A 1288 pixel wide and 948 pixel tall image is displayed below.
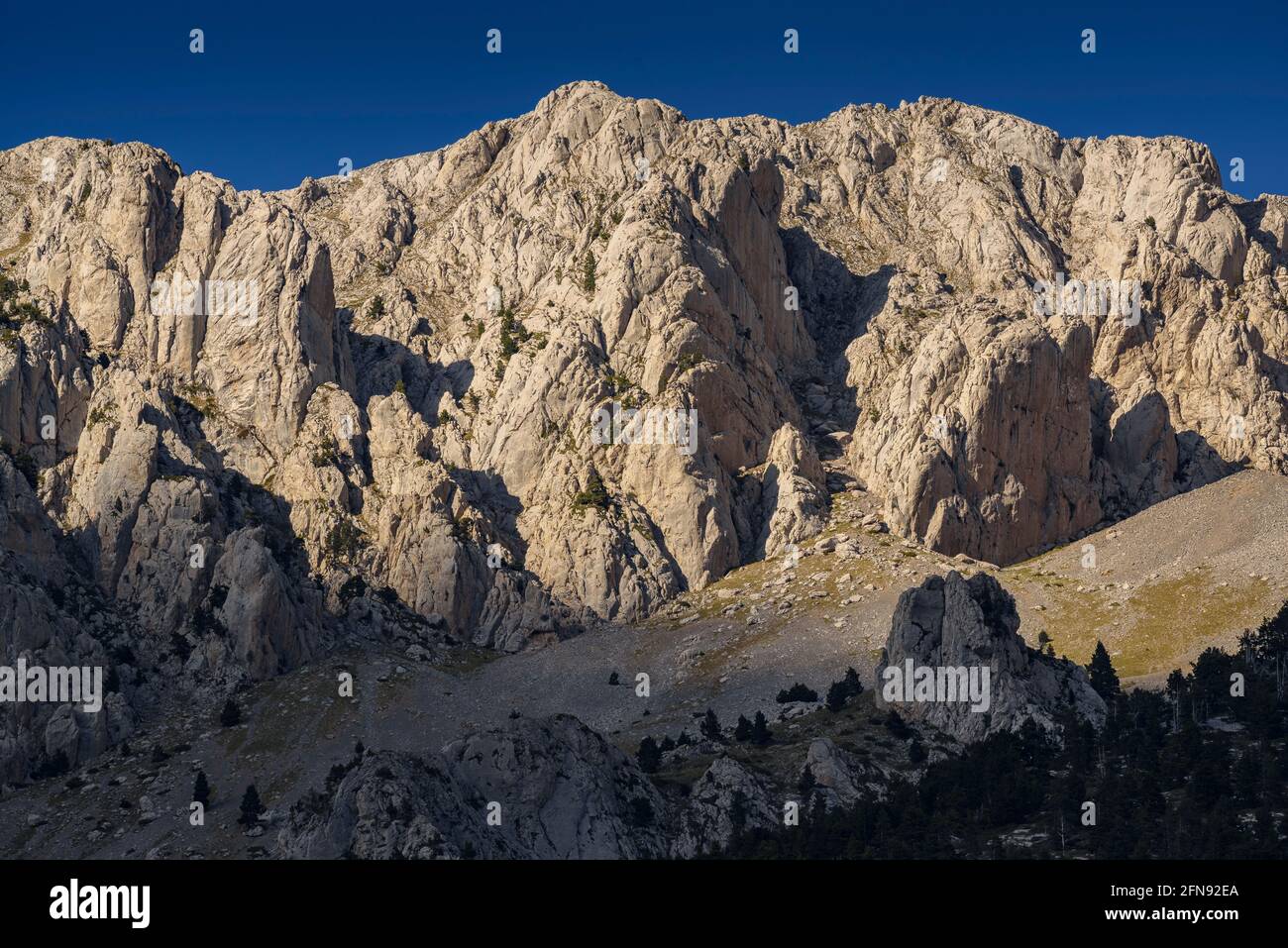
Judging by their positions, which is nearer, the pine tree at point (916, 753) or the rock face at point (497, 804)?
the rock face at point (497, 804)

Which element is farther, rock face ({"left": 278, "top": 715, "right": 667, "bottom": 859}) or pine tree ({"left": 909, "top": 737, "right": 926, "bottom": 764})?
pine tree ({"left": 909, "top": 737, "right": 926, "bottom": 764})

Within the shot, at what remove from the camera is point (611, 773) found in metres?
175

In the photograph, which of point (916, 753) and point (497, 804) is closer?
point (497, 804)

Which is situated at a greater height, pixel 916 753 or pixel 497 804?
pixel 916 753

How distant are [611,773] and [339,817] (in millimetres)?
30869

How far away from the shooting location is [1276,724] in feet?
563
